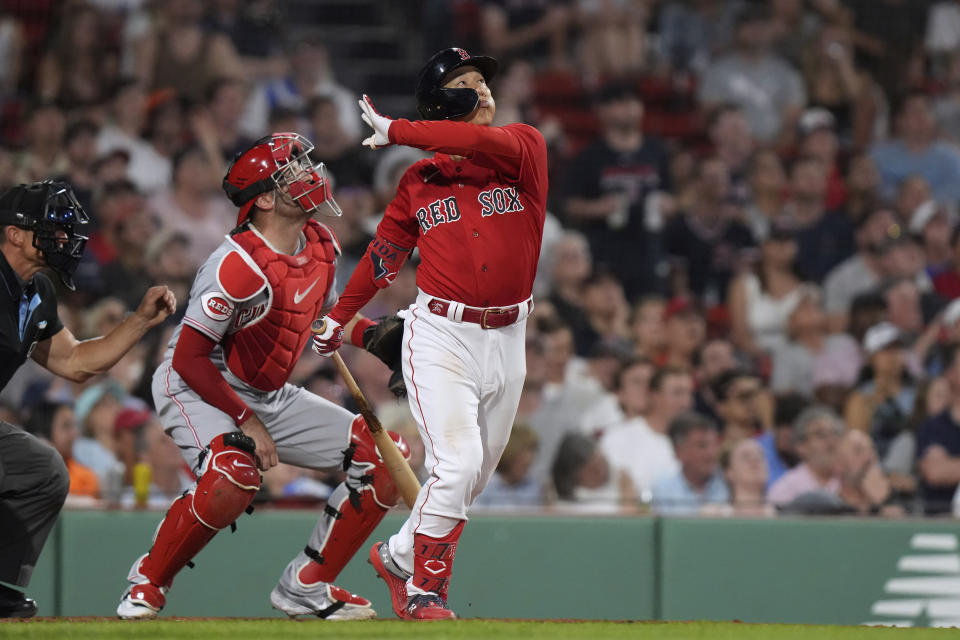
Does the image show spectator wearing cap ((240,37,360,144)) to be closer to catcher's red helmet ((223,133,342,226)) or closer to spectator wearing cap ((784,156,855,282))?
spectator wearing cap ((784,156,855,282))

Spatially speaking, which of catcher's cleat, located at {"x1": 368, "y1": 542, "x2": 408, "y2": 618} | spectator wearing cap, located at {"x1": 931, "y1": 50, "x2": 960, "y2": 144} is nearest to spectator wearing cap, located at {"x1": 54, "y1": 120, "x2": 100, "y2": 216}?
catcher's cleat, located at {"x1": 368, "y1": 542, "x2": 408, "y2": 618}

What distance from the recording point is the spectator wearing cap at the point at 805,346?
8.21 meters

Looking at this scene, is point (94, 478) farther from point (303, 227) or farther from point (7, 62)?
point (7, 62)

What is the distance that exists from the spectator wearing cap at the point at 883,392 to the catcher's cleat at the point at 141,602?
4.13 metres

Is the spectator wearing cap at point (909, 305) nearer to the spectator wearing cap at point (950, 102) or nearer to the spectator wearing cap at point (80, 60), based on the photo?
the spectator wearing cap at point (950, 102)

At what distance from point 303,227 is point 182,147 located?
3981mm

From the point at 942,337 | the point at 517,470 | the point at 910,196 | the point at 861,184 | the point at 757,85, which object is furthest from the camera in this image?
the point at 757,85

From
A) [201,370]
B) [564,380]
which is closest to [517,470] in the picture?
[564,380]

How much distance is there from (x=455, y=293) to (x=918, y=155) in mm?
6504

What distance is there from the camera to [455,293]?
452cm

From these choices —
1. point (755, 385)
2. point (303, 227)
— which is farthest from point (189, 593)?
point (755, 385)

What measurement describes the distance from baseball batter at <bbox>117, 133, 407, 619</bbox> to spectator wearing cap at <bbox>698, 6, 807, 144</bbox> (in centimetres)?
593

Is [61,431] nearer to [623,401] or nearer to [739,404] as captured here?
[623,401]

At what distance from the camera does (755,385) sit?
750 cm
